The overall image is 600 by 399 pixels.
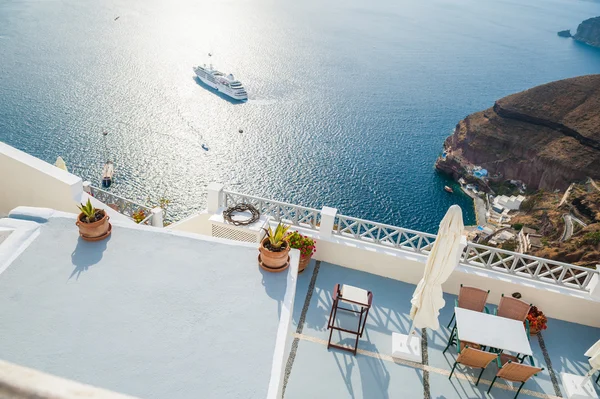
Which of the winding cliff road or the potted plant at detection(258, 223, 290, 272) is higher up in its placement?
the potted plant at detection(258, 223, 290, 272)

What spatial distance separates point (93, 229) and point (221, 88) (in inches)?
2324

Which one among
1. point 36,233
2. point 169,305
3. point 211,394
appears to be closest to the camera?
point 211,394

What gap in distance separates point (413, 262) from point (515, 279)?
2.34 meters

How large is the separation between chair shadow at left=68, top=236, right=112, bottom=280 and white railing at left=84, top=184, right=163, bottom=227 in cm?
397

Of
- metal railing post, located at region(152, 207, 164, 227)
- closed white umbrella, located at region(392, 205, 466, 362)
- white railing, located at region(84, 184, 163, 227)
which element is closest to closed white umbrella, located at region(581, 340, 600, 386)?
closed white umbrella, located at region(392, 205, 466, 362)

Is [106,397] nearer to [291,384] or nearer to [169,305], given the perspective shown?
[169,305]

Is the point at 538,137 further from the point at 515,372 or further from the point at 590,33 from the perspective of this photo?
the point at 590,33

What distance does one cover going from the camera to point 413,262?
10.1 metres

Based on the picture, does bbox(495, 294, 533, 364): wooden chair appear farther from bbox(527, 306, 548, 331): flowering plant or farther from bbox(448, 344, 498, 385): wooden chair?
bbox(448, 344, 498, 385): wooden chair

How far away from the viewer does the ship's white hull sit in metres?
62.6

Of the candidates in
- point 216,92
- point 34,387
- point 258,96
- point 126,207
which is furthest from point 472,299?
point 216,92

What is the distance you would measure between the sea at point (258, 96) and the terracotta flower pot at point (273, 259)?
25.0 ft

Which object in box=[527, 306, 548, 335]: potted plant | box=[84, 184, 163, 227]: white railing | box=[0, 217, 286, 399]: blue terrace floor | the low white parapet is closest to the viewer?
the low white parapet

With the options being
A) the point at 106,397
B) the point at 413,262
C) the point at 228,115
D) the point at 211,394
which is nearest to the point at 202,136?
the point at 228,115
